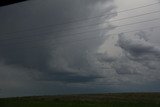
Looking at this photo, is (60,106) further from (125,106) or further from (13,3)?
(13,3)

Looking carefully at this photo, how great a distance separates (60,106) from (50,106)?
1.41 metres

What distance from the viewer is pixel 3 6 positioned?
14.3m

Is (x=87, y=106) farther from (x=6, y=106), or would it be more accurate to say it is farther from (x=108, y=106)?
(x=6, y=106)

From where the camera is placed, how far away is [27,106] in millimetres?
50469

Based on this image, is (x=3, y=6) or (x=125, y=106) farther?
(x=125, y=106)

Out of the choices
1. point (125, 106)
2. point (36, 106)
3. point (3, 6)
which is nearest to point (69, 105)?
point (36, 106)

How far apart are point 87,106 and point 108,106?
2.98m

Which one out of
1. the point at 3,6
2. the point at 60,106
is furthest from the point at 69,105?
the point at 3,6

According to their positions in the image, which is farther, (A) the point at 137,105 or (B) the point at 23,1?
(A) the point at 137,105

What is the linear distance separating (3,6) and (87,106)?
Answer: 3720 centimetres

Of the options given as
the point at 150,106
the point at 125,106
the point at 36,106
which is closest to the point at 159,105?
the point at 150,106

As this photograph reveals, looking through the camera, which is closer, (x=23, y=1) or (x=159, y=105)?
(x=23, y=1)

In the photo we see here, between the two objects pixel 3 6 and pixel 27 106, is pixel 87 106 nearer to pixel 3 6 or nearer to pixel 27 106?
pixel 27 106

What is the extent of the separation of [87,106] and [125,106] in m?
5.34
